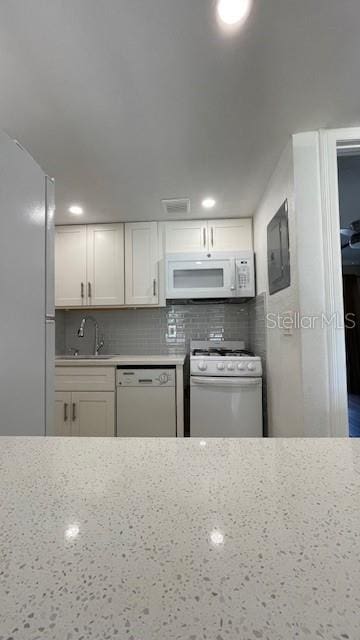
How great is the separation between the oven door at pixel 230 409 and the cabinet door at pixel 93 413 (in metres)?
0.66

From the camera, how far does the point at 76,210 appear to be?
8.09ft

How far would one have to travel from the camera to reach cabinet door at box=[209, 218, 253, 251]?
8.66ft

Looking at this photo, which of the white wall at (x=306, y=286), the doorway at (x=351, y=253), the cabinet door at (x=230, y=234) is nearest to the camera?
the white wall at (x=306, y=286)

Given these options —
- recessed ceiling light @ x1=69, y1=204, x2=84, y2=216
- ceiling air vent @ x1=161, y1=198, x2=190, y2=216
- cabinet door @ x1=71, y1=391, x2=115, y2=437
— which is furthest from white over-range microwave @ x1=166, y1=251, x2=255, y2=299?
cabinet door @ x1=71, y1=391, x2=115, y2=437

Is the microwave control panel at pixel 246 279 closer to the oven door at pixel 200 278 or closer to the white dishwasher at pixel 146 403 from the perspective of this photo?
the oven door at pixel 200 278

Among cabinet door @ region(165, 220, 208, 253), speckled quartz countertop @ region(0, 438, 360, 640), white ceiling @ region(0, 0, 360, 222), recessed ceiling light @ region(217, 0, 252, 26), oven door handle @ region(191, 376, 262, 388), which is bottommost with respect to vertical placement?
oven door handle @ region(191, 376, 262, 388)

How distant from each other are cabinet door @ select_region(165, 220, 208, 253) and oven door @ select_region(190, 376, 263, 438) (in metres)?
1.16

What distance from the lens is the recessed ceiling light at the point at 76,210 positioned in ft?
7.84

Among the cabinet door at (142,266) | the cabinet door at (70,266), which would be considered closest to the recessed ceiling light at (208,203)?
the cabinet door at (142,266)

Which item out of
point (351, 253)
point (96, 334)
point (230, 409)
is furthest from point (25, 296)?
point (351, 253)

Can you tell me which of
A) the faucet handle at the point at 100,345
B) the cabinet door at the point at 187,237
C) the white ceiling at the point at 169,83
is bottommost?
the faucet handle at the point at 100,345

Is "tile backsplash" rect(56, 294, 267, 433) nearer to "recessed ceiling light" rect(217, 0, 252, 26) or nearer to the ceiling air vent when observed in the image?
the ceiling air vent

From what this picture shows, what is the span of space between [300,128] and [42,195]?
1.28 meters

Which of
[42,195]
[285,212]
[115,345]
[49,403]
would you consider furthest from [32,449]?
[115,345]
